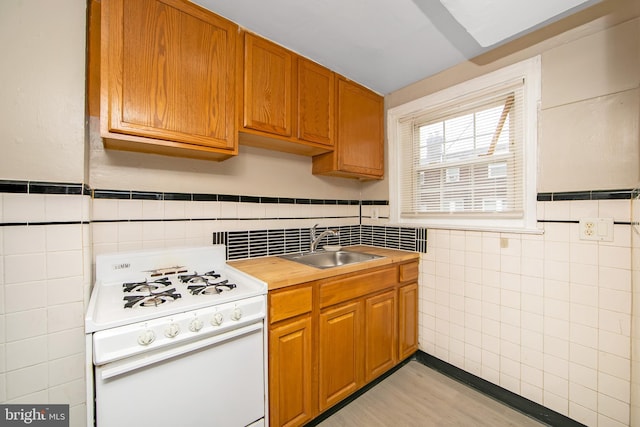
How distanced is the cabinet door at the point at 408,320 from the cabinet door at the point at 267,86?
1.52 m

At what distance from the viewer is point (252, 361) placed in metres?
1.25

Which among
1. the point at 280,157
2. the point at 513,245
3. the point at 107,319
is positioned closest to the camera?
the point at 107,319

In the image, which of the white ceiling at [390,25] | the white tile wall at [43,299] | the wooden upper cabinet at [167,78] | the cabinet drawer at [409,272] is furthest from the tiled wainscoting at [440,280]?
the white ceiling at [390,25]

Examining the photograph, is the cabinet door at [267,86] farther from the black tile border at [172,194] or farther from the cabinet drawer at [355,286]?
the cabinet drawer at [355,286]

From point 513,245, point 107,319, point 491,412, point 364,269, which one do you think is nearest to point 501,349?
point 491,412

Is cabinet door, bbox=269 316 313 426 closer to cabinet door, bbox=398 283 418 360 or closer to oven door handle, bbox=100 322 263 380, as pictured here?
oven door handle, bbox=100 322 263 380

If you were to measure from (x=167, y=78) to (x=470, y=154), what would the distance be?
Result: 200 centimetres

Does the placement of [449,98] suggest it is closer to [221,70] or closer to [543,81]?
[543,81]

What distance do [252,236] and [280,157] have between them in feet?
2.18

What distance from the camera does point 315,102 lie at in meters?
1.88

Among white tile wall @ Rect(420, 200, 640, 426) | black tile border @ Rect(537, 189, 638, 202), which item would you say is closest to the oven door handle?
white tile wall @ Rect(420, 200, 640, 426)

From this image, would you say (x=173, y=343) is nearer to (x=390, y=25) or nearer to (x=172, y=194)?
(x=172, y=194)

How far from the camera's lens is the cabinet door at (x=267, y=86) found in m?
1.55

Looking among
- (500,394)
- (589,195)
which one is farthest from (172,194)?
(500,394)
